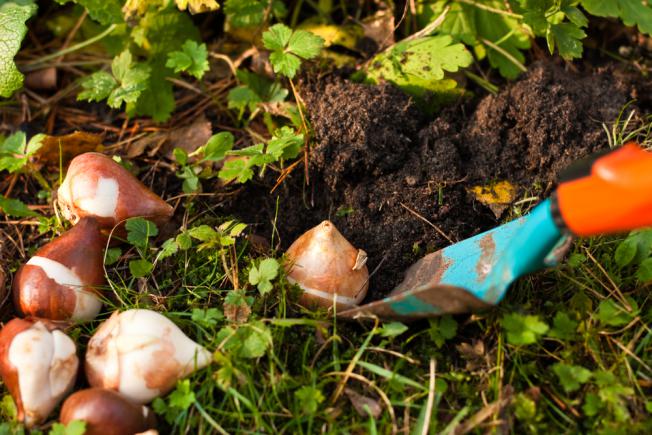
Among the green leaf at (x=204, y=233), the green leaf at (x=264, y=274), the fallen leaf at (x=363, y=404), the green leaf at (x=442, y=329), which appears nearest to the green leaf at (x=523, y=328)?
the green leaf at (x=442, y=329)

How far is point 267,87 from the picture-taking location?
244cm

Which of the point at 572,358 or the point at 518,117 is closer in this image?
the point at 572,358

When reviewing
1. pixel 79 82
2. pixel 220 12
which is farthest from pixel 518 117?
pixel 79 82

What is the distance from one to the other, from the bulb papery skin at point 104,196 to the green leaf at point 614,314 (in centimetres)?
128

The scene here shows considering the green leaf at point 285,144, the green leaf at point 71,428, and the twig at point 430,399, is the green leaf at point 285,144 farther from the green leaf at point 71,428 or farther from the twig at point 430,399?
the green leaf at point 71,428

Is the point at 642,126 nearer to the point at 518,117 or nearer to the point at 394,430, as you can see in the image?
the point at 518,117

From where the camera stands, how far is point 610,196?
4.48ft

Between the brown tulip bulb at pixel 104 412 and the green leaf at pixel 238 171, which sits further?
the green leaf at pixel 238 171

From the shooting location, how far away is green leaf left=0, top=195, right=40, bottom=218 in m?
2.19

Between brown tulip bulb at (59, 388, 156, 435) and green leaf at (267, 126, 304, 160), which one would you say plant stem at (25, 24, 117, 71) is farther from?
brown tulip bulb at (59, 388, 156, 435)

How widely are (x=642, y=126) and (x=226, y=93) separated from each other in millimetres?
1485

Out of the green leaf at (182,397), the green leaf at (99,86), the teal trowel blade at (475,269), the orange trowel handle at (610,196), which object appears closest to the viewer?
the orange trowel handle at (610,196)

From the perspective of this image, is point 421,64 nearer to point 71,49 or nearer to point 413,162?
point 413,162

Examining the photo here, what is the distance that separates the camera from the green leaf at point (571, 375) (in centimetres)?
161
